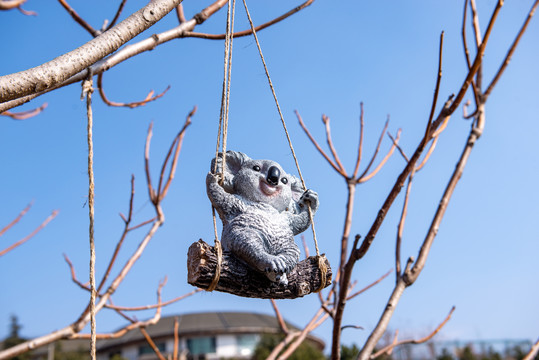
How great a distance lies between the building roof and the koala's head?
52.5 feet

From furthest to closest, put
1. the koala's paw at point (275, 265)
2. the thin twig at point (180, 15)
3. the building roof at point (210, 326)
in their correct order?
the building roof at point (210, 326)
the thin twig at point (180, 15)
the koala's paw at point (275, 265)

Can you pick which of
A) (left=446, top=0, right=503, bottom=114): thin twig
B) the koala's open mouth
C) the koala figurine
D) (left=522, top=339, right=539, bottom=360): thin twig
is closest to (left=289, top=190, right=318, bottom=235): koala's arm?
the koala figurine

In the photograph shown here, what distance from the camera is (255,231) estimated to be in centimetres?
157

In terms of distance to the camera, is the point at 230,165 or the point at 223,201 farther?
the point at 230,165

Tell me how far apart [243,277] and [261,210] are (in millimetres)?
253

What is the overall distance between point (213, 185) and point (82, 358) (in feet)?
48.1

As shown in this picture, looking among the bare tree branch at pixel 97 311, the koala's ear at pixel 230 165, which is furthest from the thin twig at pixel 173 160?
the koala's ear at pixel 230 165

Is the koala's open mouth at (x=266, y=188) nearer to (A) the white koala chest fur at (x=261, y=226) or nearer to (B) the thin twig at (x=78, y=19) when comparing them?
(A) the white koala chest fur at (x=261, y=226)

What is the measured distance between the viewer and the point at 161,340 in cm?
1758

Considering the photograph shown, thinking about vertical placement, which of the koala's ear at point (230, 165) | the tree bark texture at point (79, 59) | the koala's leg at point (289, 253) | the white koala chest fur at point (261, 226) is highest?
the tree bark texture at point (79, 59)

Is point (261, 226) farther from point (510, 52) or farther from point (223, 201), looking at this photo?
point (510, 52)

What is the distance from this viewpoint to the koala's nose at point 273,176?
169cm

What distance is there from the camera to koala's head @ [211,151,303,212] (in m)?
1.70

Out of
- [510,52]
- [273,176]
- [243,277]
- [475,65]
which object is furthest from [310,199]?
[510,52]
